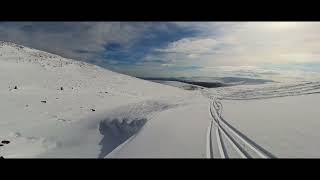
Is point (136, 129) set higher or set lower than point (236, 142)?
higher

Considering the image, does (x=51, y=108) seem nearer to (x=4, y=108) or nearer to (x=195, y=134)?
(x=4, y=108)

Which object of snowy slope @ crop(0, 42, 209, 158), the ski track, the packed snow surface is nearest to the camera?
the ski track

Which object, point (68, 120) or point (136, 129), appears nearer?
point (136, 129)

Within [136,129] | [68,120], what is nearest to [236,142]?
[136,129]

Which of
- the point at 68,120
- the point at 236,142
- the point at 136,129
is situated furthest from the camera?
the point at 68,120

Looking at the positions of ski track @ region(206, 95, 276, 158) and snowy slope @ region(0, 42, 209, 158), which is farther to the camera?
snowy slope @ region(0, 42, 209, 158)

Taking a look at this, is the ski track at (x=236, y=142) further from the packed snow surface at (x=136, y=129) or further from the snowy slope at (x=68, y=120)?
the snowy slope at (x=68, y=120)

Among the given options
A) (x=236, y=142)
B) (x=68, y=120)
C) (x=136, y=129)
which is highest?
(x=68, y=120)

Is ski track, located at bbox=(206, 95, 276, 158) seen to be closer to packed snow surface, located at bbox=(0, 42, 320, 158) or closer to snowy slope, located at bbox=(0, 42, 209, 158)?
packed snow surface, located at bbox=(0, 42, 320, 158)

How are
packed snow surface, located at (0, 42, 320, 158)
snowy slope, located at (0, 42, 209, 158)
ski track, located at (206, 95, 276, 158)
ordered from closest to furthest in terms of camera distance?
1. ski track, located at (206, 95, 276, 158)
2. packed snow surface, located at (0, 42, 320, 158)
3. snowy slope, located at (0, 42, 209, 158)

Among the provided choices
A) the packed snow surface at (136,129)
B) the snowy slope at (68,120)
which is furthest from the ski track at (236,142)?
the snowy slope at (68,120)

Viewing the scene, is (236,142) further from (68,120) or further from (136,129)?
(68,120)

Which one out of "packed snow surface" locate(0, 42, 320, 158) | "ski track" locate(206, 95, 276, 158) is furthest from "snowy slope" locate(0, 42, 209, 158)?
"ski track" locate(206, 95, 276, 158)
